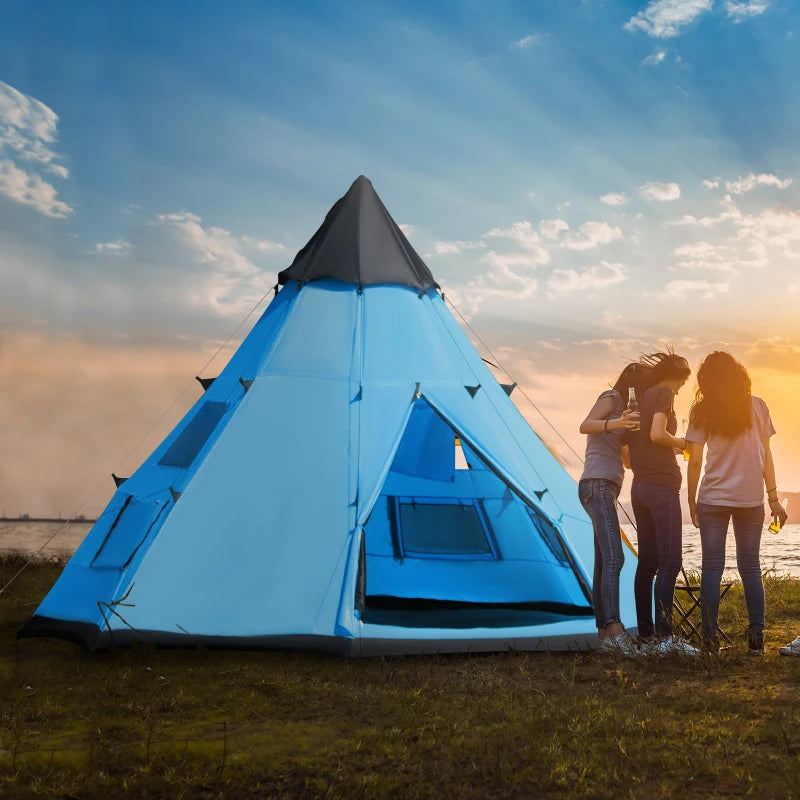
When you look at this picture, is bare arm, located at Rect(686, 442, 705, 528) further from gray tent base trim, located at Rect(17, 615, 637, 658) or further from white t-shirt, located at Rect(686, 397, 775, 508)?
gray tent base trim, located at Rect(17, 615, 637, 658)

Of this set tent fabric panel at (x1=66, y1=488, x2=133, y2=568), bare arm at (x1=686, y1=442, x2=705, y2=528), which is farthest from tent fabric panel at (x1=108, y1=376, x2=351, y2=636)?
bare arm at (x1=686, y1=442, x2=705, y2=528)

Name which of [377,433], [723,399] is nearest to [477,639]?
[377,433]

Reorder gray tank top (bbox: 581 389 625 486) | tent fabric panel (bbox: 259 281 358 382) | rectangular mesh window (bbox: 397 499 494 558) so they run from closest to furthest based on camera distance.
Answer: gray tank top (bbox: 581 389 625 486) < tent fabric panel (bbox: 259 281 358 382) < rectangular mesh window (bbox: 397 499 494 558)

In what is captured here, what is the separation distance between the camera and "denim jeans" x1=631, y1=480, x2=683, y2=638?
5.45 m

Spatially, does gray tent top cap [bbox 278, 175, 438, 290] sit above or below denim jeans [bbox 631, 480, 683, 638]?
above

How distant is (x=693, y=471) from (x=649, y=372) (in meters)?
0.76

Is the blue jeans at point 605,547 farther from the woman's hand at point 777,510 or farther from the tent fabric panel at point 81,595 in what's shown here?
the tent fabric panel at point 81,595

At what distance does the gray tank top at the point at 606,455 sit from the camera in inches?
221

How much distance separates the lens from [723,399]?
5.46m

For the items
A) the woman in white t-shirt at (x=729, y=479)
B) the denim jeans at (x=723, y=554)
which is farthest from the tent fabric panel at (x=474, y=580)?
the woman in white t-shirt at (x=729, y=479)

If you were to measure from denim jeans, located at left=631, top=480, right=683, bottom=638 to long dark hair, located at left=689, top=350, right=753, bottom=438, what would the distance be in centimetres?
52

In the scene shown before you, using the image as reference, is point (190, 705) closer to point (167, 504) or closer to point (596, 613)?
point (167, 504)

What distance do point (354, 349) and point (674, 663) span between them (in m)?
3.31

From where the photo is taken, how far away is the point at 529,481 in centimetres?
631
